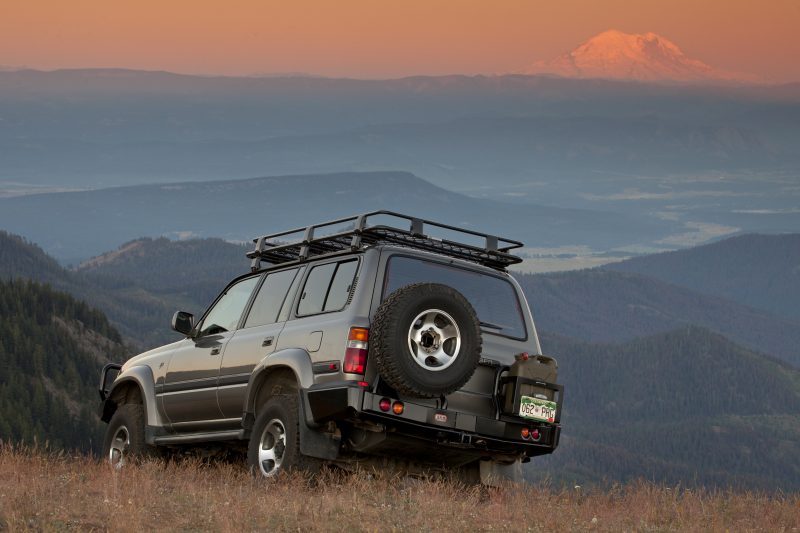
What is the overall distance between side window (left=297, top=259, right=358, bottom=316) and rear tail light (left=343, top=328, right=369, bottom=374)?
0.48 metres

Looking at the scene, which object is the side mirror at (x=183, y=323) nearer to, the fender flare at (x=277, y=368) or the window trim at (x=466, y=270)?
the fender flare at (x=277, y=368)

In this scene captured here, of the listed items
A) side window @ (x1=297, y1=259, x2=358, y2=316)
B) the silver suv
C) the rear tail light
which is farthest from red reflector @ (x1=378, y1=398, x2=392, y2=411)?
side window @ (x1=297, y1=259, x2=358, y2=316)

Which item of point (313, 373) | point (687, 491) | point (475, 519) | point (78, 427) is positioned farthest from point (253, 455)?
point (78, 427)

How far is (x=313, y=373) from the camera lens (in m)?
11.1

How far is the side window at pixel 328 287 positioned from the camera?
1129cm

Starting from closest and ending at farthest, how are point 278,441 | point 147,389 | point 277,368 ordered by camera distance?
point 278,441, point 277,368, point 147,389

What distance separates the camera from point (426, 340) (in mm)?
10727

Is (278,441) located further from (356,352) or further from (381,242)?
(381,242)

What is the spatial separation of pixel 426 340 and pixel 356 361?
2.02 ft

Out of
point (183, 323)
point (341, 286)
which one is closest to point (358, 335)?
point (341, 286)

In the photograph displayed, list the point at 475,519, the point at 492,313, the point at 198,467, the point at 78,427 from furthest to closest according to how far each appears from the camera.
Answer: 1. the point at 78,427
2. the point at 198,467
3. the point at 492,313
4. the point at 475,519

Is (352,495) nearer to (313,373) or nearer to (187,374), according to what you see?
(313,373)

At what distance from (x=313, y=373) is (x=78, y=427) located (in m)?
119

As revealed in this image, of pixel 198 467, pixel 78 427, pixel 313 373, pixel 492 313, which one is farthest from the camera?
pixel 78 427
